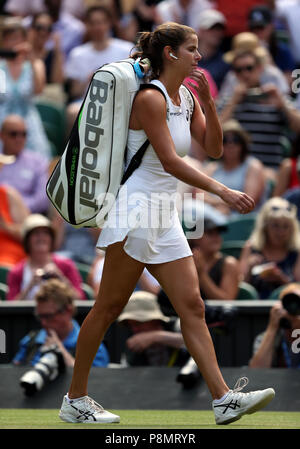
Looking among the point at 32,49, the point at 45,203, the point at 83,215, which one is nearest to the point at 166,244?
the point at 83,215

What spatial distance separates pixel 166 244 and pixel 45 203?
478 centimetres

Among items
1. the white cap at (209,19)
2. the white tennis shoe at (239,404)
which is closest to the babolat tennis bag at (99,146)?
the white tennis shoe at (239,404)

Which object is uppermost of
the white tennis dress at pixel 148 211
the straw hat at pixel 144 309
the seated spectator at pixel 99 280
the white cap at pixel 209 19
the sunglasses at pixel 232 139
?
the white cap at pixel 209 19

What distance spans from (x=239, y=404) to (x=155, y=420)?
70 cm

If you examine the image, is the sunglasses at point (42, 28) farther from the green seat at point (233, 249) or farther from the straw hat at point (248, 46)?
the green seat at point (233, 249)

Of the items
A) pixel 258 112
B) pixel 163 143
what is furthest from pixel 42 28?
pixel 163 143

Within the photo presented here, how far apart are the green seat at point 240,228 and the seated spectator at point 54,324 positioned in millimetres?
2363

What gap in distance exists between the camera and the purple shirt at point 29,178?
9.44 metres

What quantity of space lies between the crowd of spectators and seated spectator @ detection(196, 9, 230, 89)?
0.01 m

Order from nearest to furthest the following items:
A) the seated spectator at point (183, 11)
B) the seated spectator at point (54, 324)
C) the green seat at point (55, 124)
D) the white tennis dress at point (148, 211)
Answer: the white tennis dress at point (148, 211)
the seated spectator at point (54, 324)
the green seat at point (55, 124)
the seated spectator at point (183, 11)

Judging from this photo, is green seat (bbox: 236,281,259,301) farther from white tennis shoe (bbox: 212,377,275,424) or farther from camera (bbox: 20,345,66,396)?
white tennis shoe (bbox: 212,377,275,424)

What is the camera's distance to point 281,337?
6578 millimetres

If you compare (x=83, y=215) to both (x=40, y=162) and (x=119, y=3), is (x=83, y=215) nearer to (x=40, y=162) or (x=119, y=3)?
(x=40, y=162)
